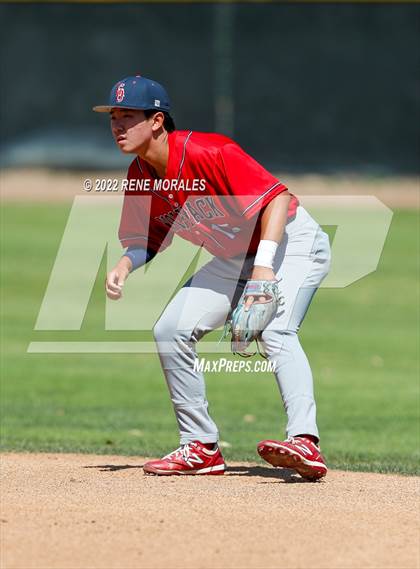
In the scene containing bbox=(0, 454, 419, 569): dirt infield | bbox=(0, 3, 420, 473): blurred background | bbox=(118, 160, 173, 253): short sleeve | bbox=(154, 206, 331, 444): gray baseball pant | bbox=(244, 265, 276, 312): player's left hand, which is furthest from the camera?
bbox=(0, 3, 420, 473): blurred background

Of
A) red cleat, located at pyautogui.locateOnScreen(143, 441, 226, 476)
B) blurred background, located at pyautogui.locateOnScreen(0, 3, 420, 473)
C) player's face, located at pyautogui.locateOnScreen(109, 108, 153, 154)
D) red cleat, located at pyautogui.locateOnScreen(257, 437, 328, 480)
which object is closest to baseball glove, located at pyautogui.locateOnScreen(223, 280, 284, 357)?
red cleat, located at pyautogui.locateOnScreen(257, 437, 328, 480)

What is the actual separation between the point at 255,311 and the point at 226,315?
0.49m

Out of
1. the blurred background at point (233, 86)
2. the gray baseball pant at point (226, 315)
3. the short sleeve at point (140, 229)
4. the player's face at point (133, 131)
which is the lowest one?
the blurred background at point (233, 86)

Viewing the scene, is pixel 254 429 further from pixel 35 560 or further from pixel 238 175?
pixel 35 560

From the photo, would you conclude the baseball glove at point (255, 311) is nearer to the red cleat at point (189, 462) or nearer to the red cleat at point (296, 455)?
the red cleat at point (296, 455)

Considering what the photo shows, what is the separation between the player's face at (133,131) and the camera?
6402 millimetres

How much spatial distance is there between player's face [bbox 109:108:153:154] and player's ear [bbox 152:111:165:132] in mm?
22

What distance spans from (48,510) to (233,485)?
1.14 meters

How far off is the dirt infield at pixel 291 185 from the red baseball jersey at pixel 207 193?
64.2 feet

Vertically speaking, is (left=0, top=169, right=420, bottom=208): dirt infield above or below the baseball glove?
below

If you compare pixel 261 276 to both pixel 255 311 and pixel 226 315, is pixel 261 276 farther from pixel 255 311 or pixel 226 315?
pixel 226 315

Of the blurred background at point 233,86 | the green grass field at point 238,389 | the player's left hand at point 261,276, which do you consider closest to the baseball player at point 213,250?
the player's left hand at point 261,276

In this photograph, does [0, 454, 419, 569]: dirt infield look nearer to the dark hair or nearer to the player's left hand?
the player's left hand

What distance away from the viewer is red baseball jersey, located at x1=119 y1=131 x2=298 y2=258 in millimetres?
6199
